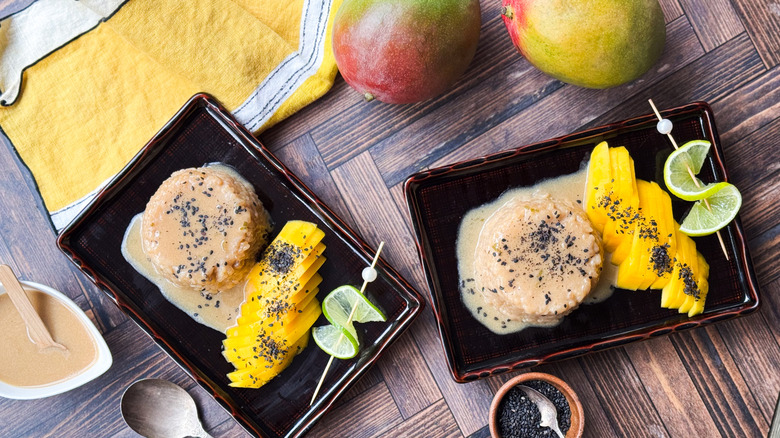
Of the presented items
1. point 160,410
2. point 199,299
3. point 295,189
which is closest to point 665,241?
point 295,189

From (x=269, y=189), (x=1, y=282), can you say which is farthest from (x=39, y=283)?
(x=269, y=189)

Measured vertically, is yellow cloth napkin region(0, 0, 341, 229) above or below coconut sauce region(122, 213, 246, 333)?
above

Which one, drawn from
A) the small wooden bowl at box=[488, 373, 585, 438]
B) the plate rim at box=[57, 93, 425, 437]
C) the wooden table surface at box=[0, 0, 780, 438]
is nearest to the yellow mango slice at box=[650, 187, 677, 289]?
the wooden table surface at box=[0, 0, 780, 438]

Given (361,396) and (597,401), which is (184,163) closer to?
(361,396)

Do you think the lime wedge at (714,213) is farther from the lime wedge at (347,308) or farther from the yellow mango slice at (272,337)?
the yellow mango slice at (272,337)

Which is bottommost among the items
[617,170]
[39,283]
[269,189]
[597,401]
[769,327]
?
[769,327]

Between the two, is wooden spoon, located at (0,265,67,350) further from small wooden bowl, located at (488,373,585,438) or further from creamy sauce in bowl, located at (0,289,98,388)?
small wooden bowl, located at (488,373,585,438)
